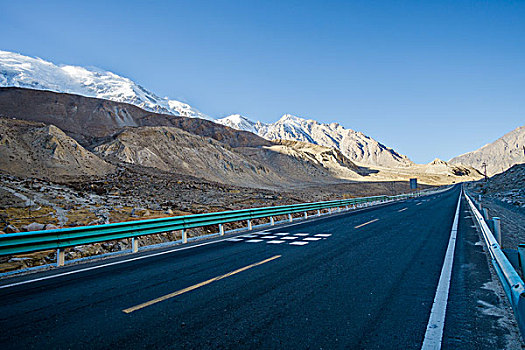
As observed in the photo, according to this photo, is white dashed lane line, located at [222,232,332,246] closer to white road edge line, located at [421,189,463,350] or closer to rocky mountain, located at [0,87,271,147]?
white road edge line, located at [421,189,463,350]

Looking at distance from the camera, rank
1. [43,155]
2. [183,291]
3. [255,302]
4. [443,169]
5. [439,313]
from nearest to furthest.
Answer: [439,313], [255,302], [183,291], [43,155], [443,169]

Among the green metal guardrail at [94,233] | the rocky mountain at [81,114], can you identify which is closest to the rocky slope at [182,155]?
the rocky mountain at [81,114]

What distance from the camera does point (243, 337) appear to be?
3.50 meters

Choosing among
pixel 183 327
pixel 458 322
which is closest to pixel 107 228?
pixel 183 327

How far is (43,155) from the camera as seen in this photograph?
31484mm

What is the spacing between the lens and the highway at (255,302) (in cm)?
351

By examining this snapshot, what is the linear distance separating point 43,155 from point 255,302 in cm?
3507

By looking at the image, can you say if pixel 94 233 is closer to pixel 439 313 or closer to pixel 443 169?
pixel 439 313

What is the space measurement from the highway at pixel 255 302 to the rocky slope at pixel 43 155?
26838 millimetres

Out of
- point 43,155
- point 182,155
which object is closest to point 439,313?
point 43,155

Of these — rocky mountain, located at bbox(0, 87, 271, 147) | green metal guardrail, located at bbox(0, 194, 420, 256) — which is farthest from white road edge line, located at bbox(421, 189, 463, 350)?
rocky mountain, located at bbox(0, 87, 271, 147)

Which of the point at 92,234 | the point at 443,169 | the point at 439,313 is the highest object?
the point at 443,169

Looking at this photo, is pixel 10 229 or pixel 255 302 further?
pixel 10 229

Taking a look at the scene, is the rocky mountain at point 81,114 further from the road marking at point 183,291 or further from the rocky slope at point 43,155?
the road marking at point 183,291
